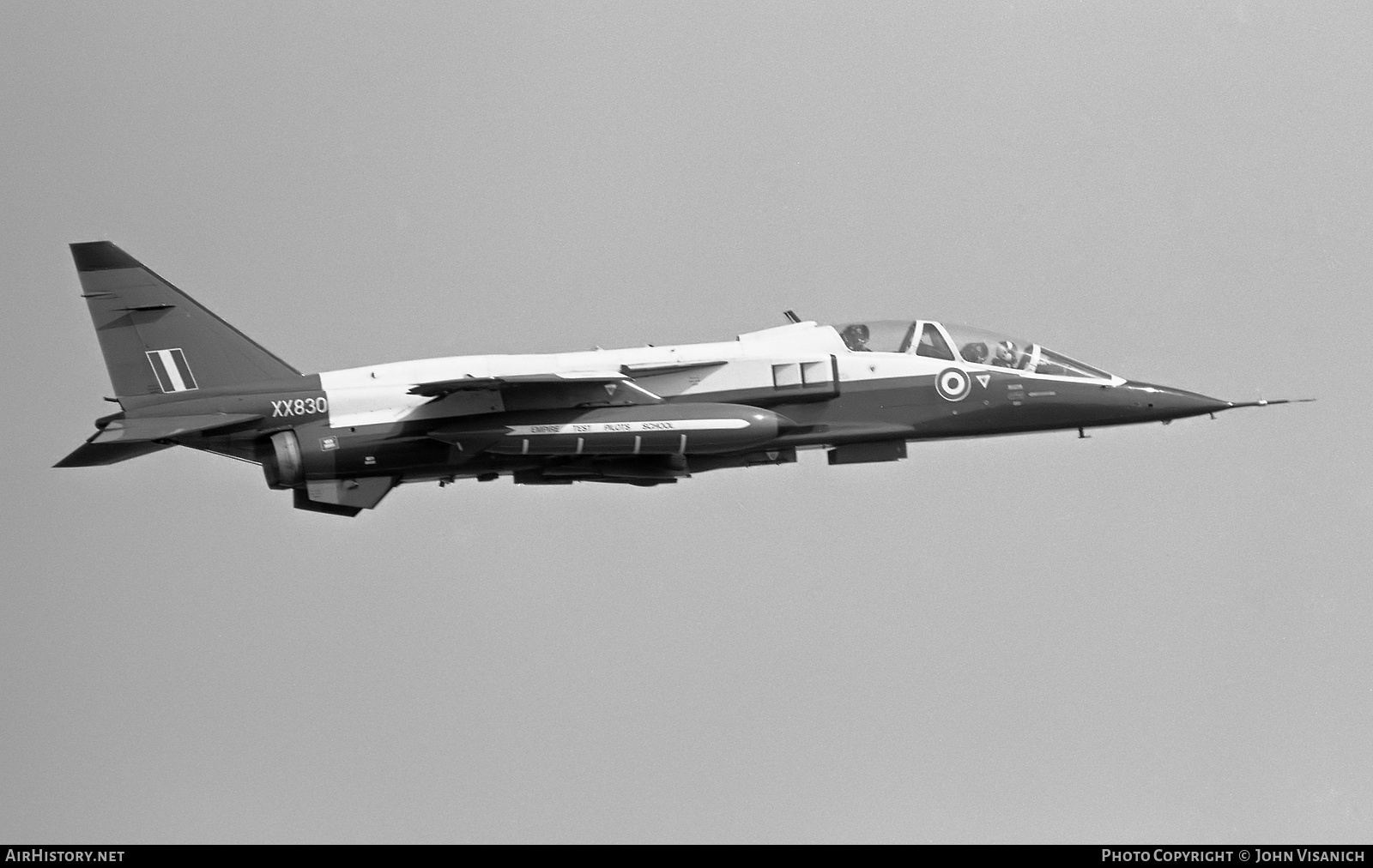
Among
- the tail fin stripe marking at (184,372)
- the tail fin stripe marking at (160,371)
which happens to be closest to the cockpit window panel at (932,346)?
the tail fin stripe marking at (184,372)

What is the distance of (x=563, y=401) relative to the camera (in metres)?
26.2

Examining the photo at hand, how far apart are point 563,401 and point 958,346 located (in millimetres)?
6157

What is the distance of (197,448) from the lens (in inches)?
1048

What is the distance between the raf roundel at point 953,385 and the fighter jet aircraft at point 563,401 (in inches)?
1.0

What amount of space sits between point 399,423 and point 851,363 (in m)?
6.59

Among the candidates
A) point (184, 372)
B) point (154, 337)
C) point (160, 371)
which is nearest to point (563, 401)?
point (184, 372)

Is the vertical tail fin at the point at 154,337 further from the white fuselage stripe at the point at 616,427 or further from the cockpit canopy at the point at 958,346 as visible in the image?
the cockpit canopy at the point at 958,346

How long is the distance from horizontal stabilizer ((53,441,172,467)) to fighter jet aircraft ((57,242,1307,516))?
1.4 inches

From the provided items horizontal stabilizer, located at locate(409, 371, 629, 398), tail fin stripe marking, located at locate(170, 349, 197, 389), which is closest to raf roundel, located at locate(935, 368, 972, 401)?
horizontal stabilizer, located at locate(409, 371, 629, 398)

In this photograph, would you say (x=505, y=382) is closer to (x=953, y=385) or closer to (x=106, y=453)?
(x=106, y=453)

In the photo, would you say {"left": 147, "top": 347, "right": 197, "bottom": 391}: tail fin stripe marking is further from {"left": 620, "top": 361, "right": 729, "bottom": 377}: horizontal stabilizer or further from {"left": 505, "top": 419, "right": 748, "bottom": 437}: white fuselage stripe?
{"left": 620, "top": 361, "right": 729, "bottom": 377}: horizontal stabilizer
